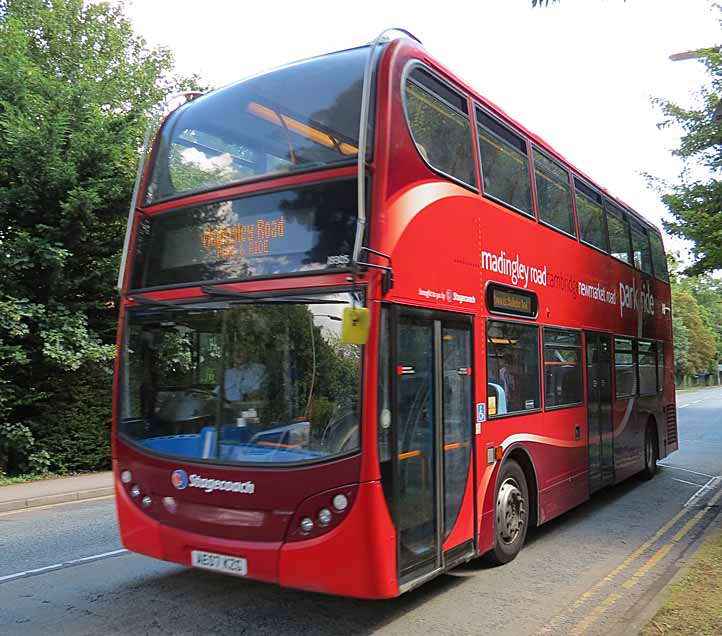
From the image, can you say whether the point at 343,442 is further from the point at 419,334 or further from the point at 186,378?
the point at 186,378

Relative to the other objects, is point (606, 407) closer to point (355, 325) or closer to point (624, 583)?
point (624, 583)

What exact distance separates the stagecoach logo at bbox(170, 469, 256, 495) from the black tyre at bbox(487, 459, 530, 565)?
257 cm

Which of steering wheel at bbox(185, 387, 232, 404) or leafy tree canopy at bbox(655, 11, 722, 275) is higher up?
leafy tree canopy at bbox(655, 11, 722, 275)

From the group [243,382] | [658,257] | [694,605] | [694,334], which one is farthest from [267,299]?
[694,334]

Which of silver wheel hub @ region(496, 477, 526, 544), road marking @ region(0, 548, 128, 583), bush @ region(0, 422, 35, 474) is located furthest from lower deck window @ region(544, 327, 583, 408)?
bush @ region(0, 422, 35, 474)

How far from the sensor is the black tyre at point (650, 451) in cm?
1165

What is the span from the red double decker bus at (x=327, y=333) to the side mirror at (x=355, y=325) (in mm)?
18

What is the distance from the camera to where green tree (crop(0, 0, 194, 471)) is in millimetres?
11977

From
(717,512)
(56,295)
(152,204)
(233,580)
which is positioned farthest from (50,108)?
(717,512)

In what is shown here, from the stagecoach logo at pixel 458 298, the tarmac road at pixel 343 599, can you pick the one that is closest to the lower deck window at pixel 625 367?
the tarmac road at pixel 343 599

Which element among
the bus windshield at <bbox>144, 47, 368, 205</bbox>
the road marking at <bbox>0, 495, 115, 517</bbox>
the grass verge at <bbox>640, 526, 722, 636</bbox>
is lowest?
the road marking at <bbox>0, 495, 115, 517</bbox>

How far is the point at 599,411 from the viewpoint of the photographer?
9195 mm

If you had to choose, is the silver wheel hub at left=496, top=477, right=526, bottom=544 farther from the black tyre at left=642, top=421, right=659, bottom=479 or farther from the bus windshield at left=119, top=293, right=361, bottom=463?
the black tyre at left=642, top=421, right=659, bottom=479

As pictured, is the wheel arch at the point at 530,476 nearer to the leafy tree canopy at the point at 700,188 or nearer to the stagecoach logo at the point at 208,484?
the stagecoach logo at the point at 208,484
